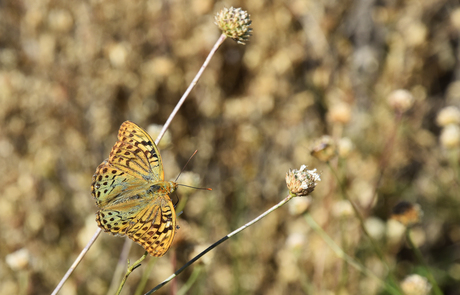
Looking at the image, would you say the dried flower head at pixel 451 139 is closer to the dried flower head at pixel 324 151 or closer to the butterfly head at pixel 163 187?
the dried flower head at pixel 324 151

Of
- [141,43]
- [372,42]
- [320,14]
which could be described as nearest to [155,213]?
[141,43]

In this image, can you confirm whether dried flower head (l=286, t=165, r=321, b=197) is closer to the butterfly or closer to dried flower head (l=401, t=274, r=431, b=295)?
the butterfly

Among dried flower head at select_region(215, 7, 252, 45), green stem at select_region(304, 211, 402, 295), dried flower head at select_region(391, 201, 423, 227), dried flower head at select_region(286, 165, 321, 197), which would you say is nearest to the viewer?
dried flower head at select_region(286, 165, 321, 197)

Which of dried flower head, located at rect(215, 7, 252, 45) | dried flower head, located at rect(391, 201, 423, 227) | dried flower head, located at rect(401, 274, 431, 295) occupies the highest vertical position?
dried flower head, located at rect(215, 7, 252, 45)

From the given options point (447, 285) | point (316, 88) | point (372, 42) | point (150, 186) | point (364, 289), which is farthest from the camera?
point (372, 42)

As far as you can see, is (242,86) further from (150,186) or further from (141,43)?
(150,186)

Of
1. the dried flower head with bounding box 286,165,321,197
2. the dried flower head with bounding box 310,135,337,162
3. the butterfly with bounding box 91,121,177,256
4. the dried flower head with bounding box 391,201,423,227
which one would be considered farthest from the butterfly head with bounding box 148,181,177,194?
the dried flower head with bounding box 391,201,423,227

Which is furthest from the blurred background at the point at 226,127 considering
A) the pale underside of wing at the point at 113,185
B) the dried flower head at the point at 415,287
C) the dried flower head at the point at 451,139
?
the pale underside of wing at the point at 113,185
